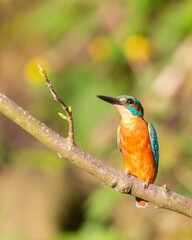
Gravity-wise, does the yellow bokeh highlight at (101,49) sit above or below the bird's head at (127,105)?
above

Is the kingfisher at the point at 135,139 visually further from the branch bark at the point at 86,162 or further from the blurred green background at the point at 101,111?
the blurred green background at the point at 101,111

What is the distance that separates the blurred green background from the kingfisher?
1.41m

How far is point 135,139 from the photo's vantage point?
3137mm

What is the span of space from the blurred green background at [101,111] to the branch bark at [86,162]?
71.8 inches

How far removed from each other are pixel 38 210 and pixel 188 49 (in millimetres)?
1906

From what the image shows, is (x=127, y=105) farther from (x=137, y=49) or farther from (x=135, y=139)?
(x=137, y=49)

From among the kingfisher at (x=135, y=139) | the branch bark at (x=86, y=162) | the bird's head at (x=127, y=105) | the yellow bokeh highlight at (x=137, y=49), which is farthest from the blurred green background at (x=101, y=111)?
the branch bark at (x=86, y=162)

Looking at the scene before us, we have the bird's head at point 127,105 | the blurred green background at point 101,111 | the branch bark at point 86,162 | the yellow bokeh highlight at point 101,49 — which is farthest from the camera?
the yellow bokeh highlight at point 101,49

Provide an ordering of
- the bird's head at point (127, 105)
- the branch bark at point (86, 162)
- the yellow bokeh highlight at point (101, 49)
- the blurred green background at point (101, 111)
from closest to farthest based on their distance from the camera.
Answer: the branch bark at point (86, 162)
the bird's head at point (127, 105)
the blurred green background at point (101, 111)
the yellow bokeh highlight at point (101, 49)

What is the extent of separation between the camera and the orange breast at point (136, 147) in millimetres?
3092

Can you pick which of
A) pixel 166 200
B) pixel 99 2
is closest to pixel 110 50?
pixel 99 2

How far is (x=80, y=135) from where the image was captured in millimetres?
6047

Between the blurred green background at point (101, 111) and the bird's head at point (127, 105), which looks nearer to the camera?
the bird's head at point (127, 105)

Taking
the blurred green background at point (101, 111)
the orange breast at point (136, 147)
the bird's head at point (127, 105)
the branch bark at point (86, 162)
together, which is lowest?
the branch bark at point (86, 162)
